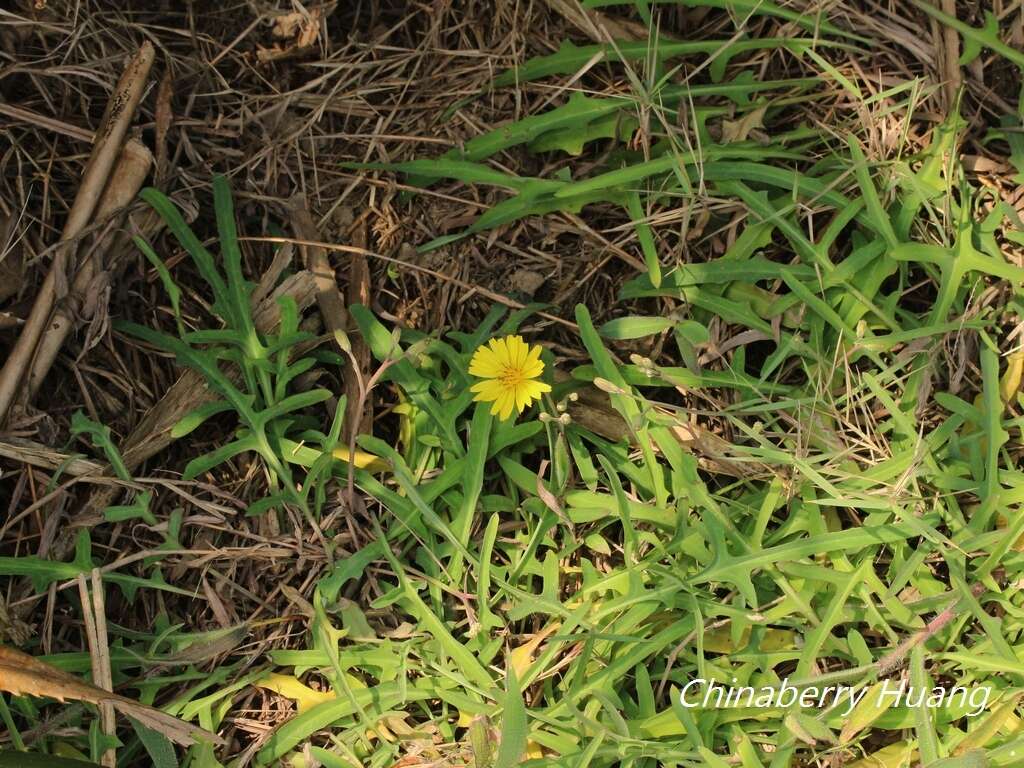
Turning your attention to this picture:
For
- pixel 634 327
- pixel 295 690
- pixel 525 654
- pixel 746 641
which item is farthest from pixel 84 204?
pixel 746 641

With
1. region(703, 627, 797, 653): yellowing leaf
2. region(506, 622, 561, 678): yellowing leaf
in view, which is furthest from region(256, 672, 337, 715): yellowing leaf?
region(703, 627, 797, 653): yellowing leaf

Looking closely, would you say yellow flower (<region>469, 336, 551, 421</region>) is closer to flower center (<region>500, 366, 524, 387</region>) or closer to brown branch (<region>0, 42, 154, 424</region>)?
flower center (<region>500, 366, 524, 387</region>)

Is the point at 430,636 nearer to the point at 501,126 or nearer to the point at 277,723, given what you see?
the point at 277,723

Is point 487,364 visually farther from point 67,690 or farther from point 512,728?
point 67,690

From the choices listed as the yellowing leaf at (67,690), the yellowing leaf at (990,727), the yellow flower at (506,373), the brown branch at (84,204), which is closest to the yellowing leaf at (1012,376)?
the yellowing leaf at (990,727)

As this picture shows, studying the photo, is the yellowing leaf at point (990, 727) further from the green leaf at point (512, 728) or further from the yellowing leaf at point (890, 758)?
the green leaf at point (512, 728)

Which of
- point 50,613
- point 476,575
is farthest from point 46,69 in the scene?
point 476,575
